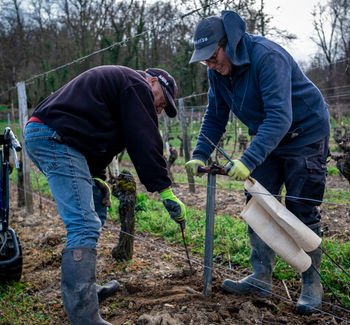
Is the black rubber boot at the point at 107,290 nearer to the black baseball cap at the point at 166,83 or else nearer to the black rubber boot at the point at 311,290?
the black rubber boot at the point at 311,290

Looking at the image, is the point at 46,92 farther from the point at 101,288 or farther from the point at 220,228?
the point at 101,288

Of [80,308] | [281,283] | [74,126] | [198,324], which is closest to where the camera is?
[80,308]

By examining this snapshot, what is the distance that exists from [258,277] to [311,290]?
0.40 m

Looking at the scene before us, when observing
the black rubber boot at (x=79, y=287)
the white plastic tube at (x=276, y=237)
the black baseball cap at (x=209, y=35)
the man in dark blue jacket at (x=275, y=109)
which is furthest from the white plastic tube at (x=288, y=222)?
the black rubber boot at (x=79, y=287)

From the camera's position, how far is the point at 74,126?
6.97ft

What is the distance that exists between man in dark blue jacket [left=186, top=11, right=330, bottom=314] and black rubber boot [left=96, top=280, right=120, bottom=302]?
112 centimetres

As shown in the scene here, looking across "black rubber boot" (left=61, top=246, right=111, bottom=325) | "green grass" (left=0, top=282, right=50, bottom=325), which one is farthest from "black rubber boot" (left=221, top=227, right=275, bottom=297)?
"green grass" (left=0, top=282, right=50, bottom=325)

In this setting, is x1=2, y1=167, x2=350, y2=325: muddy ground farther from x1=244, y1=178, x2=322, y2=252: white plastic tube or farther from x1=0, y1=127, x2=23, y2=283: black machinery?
x1=244, y1=178, x2=322, y2=252: white plastic tube

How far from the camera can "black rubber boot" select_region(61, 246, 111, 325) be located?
6.40 feet

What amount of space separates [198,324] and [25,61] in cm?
3235

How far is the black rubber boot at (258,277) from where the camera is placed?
9.10 feet

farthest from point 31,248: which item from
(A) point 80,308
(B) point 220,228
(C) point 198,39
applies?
(C) point 198,39

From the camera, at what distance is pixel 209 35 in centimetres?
243

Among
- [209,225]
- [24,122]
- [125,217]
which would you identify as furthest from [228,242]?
[24,122]
